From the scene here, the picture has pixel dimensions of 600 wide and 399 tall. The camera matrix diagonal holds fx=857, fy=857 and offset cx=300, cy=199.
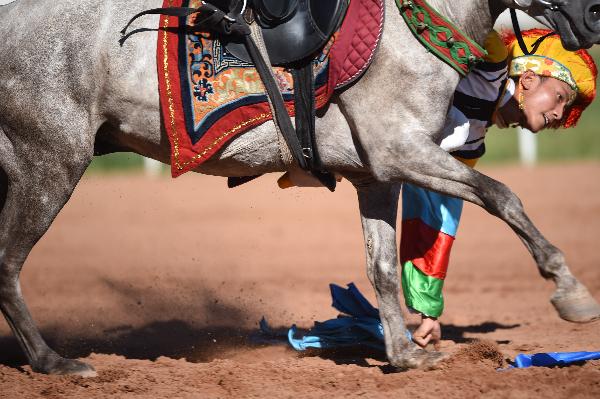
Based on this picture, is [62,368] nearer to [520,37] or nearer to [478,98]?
[478,98]

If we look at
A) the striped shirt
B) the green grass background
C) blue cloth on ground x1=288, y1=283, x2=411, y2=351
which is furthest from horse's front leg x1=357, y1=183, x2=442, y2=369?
the green grass background

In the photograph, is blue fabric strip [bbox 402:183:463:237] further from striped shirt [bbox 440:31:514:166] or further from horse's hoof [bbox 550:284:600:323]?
horse's hoof [bbox 550:284:600:323]

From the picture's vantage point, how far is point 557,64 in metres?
4.62

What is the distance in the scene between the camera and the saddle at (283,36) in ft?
13.1

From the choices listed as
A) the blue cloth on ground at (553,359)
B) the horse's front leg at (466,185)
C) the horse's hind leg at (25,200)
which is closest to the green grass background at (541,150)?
the horse's hind leg at (25,200)

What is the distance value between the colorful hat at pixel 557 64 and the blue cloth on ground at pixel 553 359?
138 cm

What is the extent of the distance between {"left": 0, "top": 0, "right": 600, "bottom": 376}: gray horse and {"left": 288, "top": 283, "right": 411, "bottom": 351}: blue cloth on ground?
590mm

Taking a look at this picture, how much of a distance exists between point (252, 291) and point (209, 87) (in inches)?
134

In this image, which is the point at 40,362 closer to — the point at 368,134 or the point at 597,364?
the point at 368,134

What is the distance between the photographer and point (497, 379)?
12.9 feet

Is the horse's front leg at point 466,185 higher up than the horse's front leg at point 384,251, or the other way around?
the horse's front leg at point 466,185

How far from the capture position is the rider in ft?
14.5

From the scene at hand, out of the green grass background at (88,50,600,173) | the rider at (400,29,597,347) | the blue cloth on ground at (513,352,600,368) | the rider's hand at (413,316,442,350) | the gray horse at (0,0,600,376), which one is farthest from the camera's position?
the green grass background at (88,50,600,173)

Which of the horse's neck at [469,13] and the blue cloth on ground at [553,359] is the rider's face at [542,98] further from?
the blue cloth on ground at [553,359]
